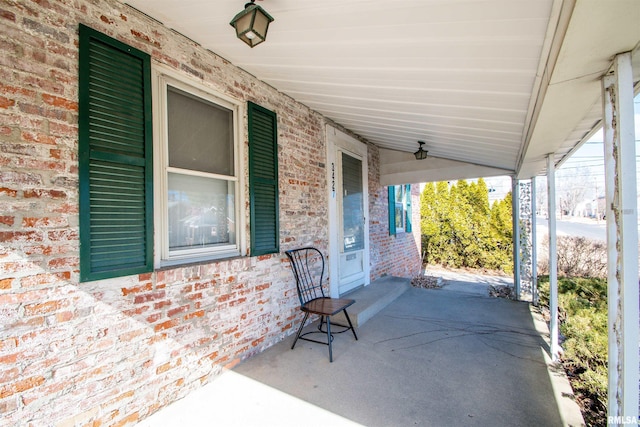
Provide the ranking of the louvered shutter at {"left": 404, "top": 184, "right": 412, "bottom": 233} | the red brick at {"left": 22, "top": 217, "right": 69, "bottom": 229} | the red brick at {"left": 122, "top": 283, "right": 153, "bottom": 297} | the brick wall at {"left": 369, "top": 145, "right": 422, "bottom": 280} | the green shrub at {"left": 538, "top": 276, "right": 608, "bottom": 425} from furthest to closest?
the louvered shutter at {"left": 404, "top": 184, "right": 412, "bottom": 233}, the brick wall at {"left": 369, "top": 145, "right": 422, "bottom": 280}, the green shrub at {"left": 538, "top": 276, "right": 608, "bottom": 425}, the red brick at {"left": 122, "top": 283, "right": 153, "bottom": 297}, the red brick at {"left": 22, "top": 217, "right": 69, "bottom": 229}

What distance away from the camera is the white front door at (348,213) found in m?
4.42

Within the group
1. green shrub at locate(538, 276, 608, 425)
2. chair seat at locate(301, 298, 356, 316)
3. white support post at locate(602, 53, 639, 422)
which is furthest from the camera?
chair seat at locate(301, 298, 356, 316)

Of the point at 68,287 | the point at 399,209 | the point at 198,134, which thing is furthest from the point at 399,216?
the point at 68,287

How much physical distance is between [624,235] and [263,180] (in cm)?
278

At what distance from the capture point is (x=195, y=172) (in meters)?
2.60

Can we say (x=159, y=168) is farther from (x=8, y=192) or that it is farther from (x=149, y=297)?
(x=149, y=297)

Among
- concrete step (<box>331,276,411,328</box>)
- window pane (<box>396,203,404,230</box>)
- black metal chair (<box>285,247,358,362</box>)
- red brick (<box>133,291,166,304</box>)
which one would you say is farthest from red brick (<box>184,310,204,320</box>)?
window pane (<box>396,203,404,230</box>)

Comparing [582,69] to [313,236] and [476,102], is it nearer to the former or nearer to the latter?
[476,102]

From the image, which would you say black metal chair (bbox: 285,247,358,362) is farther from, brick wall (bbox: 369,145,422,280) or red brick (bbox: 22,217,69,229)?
red brick (bbox: 22,217,69,229)

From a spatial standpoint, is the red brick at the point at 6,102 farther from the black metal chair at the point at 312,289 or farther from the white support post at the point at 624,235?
the white support post at the point at 624,235

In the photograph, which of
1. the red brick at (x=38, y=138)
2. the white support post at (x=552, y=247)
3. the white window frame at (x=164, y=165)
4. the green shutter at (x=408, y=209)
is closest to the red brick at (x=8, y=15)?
the red brick at (x=38, y=138)

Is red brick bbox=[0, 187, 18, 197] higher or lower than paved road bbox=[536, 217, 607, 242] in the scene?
higher

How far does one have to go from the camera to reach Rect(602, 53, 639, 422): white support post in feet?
4.61

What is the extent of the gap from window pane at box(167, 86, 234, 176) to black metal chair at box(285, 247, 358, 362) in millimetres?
1330
